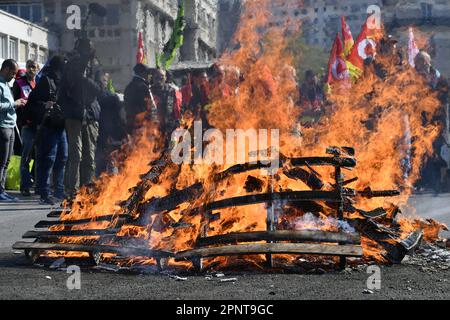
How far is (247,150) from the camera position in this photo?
6.50 metres

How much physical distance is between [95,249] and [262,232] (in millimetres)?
1399

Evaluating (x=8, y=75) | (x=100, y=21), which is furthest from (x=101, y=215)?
(x=100, y=21)

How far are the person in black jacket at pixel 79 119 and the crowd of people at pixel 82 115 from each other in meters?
0.02

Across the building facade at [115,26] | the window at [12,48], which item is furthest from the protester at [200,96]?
the building facade at [115,26]

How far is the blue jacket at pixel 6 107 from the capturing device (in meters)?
10.7

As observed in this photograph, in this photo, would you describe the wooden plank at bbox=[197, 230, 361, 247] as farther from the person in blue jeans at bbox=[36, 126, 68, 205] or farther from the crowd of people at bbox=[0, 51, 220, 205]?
the person in blue jeans at bbox=[36, 126, 68, 205]

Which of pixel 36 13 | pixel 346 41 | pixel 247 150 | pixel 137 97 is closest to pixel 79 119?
pixel 137 97

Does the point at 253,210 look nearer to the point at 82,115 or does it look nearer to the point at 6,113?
the point at 82,115

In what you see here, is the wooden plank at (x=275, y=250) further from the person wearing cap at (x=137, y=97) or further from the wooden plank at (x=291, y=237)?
the person wearing cap at (x=137, y=97)

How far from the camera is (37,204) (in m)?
10.8

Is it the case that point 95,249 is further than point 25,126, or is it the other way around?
point 25,126

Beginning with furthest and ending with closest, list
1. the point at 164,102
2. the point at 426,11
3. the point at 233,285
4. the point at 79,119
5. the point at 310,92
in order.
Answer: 1. the point at 426,11
2. the point at 310,92
3. the point at 164,102
4. the point at 79,119
5. the point at 233,285

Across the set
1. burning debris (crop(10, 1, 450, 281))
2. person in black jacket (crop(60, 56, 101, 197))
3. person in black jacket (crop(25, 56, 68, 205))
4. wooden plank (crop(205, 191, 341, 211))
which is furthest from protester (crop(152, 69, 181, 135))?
wooden plank (crop(205, 191, 341, 211))
